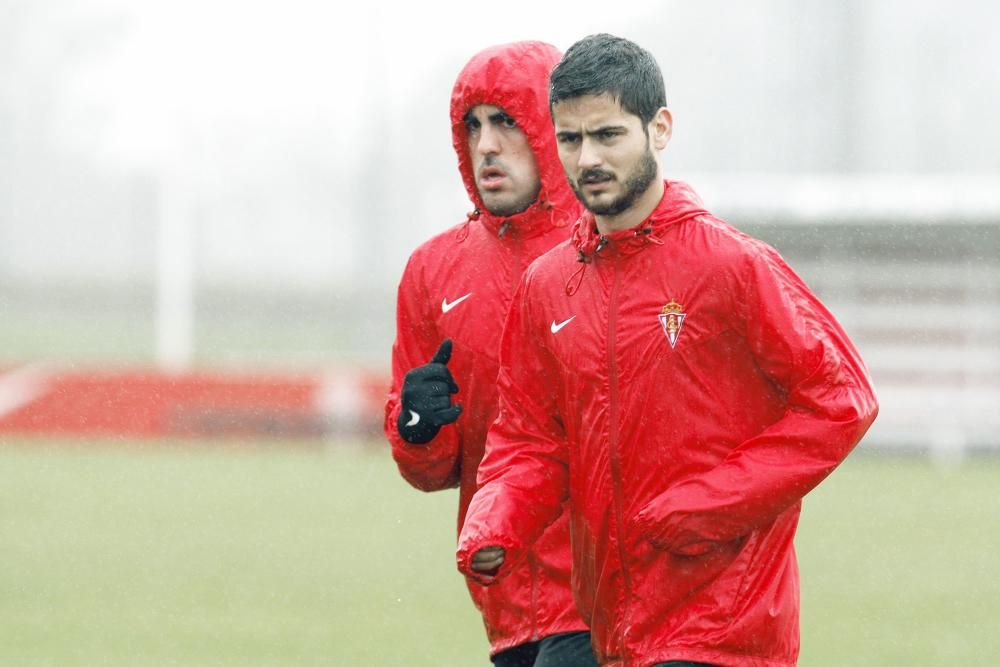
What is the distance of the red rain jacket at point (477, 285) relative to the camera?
496 cm

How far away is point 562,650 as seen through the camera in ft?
15.3

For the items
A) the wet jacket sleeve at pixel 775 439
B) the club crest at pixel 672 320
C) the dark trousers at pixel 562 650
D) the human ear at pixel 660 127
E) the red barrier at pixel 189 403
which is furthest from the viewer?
the red barrier at pixel 189 403

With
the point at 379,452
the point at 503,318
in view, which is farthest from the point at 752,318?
the point at 379,452

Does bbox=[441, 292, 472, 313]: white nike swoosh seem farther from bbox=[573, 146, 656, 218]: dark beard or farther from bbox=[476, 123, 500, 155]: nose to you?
bbox=[573, 146, 656, 218]: dark beard

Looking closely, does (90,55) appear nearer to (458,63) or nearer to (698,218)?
(458,63)

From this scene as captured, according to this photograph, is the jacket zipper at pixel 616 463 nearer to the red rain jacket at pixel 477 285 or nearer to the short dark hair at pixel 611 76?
the short dark hair at pixel 611 76

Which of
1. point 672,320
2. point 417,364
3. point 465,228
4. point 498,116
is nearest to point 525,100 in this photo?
point 498,116

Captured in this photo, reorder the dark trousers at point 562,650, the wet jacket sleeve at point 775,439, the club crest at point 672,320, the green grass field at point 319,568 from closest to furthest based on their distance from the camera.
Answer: the wet jacket sleeve at point 775,439 → the club crest at point 672,320 → the dark trousers at point 562,650 → the green grass field at point 319,568

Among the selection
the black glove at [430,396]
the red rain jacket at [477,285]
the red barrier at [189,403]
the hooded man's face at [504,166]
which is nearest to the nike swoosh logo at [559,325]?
the black glove at [430,396]

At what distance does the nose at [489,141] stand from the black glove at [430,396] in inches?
23.6

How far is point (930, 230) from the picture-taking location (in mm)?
23609

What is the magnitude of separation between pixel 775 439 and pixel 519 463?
0.67 meters

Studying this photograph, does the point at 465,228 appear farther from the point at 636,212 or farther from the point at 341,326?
the point at 341,326

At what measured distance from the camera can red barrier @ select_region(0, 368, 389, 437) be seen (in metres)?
23.4
